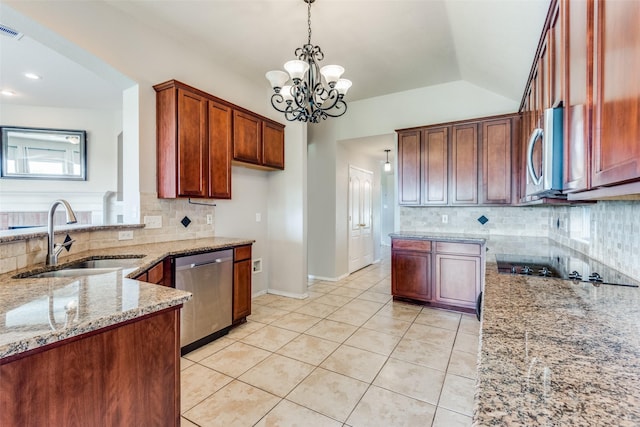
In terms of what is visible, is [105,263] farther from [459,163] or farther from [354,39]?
[459,163]

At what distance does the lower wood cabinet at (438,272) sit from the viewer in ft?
11.5

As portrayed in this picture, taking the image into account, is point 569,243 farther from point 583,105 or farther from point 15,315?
point 15,315

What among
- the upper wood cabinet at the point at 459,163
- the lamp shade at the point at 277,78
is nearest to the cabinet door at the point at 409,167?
the upper wood cabinet at the point at 459,163

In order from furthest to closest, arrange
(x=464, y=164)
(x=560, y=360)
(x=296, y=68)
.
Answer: (x=464, y=164), (x=296, y=68), (x=560, y=360)

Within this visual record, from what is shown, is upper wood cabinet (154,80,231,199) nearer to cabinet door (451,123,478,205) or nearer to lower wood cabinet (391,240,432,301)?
lower wood cabinet (391,240,432,301)

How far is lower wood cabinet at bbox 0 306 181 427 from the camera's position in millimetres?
811

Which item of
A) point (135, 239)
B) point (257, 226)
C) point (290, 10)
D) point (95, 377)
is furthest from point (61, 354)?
point (257, 226)

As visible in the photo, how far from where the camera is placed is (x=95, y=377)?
3.14 ft

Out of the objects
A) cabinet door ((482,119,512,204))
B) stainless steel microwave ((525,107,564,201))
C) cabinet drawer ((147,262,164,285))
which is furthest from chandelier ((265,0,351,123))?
cabinet door ((482,119,512,204))

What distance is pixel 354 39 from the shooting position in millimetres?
3055

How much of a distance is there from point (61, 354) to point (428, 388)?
214cm

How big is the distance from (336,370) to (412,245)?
2053mm

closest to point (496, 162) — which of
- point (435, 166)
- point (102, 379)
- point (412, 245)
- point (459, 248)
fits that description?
point (435, 166)

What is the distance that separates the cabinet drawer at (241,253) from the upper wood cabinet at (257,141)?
3.41ft
